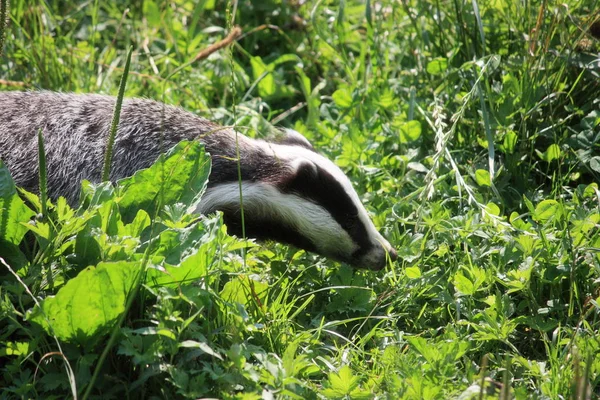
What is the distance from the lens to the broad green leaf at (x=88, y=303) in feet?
9.71

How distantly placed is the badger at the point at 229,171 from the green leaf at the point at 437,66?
3.90ft

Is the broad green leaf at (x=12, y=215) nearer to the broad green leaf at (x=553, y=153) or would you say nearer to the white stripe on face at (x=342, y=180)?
the white stripe on face at (x=342, y=180)

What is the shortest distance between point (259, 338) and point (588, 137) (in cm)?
228

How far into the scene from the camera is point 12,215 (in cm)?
330

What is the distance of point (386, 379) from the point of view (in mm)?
3246

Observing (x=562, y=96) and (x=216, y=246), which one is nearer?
(x=216, y=246)

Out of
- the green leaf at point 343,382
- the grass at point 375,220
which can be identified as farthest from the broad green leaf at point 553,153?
the green leaf at point 343,382

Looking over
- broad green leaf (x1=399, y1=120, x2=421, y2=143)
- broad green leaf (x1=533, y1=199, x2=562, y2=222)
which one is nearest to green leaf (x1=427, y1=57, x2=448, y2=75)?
broad green leaf (x1=399, y1=120, x2=421, y2=143)

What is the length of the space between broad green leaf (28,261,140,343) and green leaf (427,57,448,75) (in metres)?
2.75

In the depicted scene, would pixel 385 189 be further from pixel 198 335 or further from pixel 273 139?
pixel 198 335

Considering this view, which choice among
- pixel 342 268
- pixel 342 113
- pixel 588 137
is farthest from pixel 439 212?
pixel 342 113

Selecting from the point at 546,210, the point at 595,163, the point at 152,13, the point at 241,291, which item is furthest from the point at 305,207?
the point at 152,13

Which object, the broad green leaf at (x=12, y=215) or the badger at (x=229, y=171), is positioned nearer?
the broad green leaf at (x=12, y=215)

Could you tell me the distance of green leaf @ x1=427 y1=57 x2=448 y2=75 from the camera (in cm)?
511
